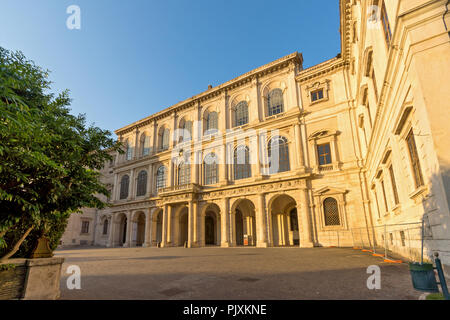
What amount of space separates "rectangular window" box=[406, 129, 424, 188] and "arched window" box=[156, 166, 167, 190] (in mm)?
26883

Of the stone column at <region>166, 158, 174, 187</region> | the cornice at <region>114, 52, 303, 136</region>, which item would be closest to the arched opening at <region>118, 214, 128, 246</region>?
the stone column at <region>166, 158, 174, 187</region>

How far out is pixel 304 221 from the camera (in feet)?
63.4

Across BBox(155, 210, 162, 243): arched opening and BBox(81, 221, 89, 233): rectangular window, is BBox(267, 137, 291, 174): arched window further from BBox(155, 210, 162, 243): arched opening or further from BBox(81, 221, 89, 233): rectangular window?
BBox(81, 221, 89, 233): rectangular window

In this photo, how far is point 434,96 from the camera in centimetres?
557

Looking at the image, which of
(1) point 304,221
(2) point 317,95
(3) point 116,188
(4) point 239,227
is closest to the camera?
(1) point 304,221

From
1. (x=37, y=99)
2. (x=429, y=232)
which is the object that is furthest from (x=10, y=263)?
(x=429, y=232)

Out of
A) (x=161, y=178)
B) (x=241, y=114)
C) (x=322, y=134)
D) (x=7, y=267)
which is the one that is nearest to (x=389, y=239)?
(x=322, y=134)

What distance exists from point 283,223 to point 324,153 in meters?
8.11

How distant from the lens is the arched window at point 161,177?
30.6 metres

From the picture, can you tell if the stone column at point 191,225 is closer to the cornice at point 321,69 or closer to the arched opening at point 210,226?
the arched opening at point 210,226

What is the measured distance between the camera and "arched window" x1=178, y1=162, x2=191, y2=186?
93.3 feet

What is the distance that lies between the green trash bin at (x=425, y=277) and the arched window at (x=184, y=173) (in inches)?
981

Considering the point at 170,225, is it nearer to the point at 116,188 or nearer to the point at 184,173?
the point at 184,173
